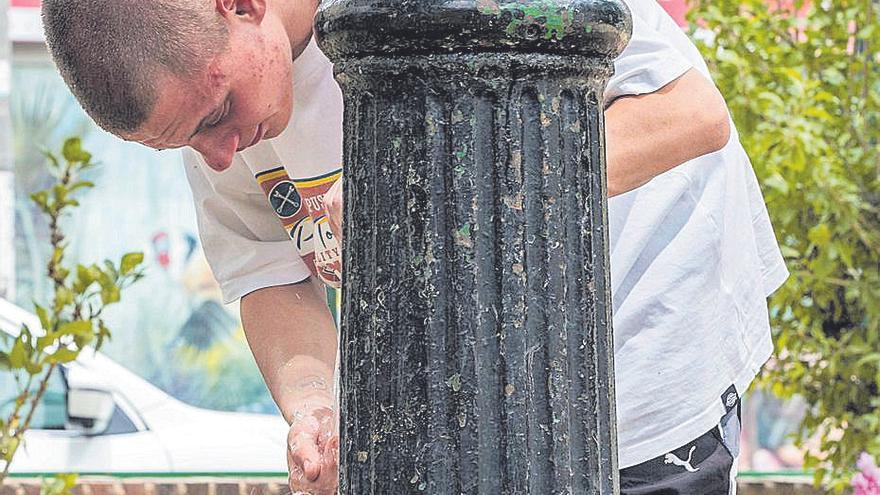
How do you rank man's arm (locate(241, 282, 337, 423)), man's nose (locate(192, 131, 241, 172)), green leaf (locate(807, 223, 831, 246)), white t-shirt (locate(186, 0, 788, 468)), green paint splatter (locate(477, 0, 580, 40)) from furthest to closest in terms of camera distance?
green leaf (locate(807, 223, 831, 246)) < man's arm (locate(241, 282, 337, 423)) < white t-shirt (locate(186, 0, 788, 468)) < man's nose (locate(192, 131, 241, 172)) < green paint splatter (locate(477, 0, 580, 40))

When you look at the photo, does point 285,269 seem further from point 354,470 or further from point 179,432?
point 179,432

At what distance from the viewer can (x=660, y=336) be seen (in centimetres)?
179

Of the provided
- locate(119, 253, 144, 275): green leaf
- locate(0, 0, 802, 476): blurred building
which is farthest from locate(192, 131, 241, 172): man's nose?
locate(0, 0, 802, 476): blurred building

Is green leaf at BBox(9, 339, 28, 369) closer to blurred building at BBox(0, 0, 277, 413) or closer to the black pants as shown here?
the black pants

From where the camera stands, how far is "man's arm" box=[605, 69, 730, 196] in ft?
4.58

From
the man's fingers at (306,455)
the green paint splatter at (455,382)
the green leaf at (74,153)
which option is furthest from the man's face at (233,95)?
the green leaf at (74,153)

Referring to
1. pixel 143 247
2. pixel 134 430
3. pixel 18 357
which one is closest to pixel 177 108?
pixel 18 357

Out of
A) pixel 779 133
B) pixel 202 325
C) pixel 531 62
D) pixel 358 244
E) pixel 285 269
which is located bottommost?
pixel 202 325

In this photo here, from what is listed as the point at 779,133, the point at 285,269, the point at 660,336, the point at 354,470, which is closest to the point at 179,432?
the point at 779,133

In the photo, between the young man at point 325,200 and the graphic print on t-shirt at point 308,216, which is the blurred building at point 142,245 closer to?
the young man at point 325,200

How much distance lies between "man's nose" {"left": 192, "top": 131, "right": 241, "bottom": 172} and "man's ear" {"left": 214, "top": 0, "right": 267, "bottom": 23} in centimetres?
14

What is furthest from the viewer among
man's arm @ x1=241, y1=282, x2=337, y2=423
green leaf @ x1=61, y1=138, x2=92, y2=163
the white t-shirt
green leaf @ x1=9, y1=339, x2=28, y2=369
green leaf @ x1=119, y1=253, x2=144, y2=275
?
green leaf @ x1=61, y1=138, x2=92, y2=163

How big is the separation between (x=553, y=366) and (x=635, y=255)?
0.71m

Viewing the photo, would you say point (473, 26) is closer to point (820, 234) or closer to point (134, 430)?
point (820, 234)
